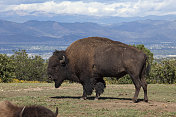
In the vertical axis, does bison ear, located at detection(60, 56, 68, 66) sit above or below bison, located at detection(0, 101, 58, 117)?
above

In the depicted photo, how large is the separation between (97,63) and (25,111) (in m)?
9.88

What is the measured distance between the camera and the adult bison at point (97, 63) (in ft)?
51.2

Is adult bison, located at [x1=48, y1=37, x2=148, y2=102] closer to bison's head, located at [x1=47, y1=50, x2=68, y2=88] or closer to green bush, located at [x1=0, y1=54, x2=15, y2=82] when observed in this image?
bison's head, located at [x1=47, y1=50, x2=68, y2=88]

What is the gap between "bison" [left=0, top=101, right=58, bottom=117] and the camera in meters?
6.23

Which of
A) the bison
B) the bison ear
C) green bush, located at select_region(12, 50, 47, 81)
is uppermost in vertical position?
the bison ear

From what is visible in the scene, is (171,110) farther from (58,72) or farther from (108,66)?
(58,72)

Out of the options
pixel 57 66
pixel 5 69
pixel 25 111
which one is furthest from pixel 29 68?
pixel 25 111

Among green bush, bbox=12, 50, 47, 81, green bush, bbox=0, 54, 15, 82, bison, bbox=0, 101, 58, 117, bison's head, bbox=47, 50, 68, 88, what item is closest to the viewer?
bison, bbox=0, 101, 58, 117

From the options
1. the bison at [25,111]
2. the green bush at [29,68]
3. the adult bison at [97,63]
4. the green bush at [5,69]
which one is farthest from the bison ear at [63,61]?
the green bush at [29,68]

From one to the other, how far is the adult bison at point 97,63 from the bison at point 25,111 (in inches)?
359

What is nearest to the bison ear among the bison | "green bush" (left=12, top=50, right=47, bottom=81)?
the bison

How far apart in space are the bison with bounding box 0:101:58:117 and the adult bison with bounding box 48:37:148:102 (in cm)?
913

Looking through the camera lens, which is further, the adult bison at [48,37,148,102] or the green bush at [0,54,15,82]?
the green bush at [0,54,15,82]

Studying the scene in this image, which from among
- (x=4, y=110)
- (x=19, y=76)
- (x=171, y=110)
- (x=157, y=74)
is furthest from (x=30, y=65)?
(x=4, y=110)
